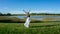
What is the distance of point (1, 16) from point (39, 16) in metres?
4.40

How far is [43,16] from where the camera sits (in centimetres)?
2283

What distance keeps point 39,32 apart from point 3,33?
219cm

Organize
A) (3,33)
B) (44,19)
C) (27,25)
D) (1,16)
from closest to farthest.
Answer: (3,33) → (27,25) → (1,16) → (44,19)

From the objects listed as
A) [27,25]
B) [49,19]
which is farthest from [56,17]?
[27,25]

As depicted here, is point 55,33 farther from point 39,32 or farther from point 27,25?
point 27,25

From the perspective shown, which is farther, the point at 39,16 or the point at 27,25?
the point at 39,16

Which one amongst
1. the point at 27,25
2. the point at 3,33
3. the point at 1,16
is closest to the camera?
the point at 3,33

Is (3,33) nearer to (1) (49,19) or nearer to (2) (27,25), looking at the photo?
(2) (27,25)

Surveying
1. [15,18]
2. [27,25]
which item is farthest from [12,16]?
[27,25]

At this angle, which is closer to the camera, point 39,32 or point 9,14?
point 39,32

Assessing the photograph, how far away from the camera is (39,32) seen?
12594 mm

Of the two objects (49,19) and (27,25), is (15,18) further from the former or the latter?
(27,25)

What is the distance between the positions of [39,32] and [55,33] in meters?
0.98

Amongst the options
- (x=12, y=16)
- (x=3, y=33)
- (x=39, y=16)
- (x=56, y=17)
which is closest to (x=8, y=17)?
(x=12, y=16)
